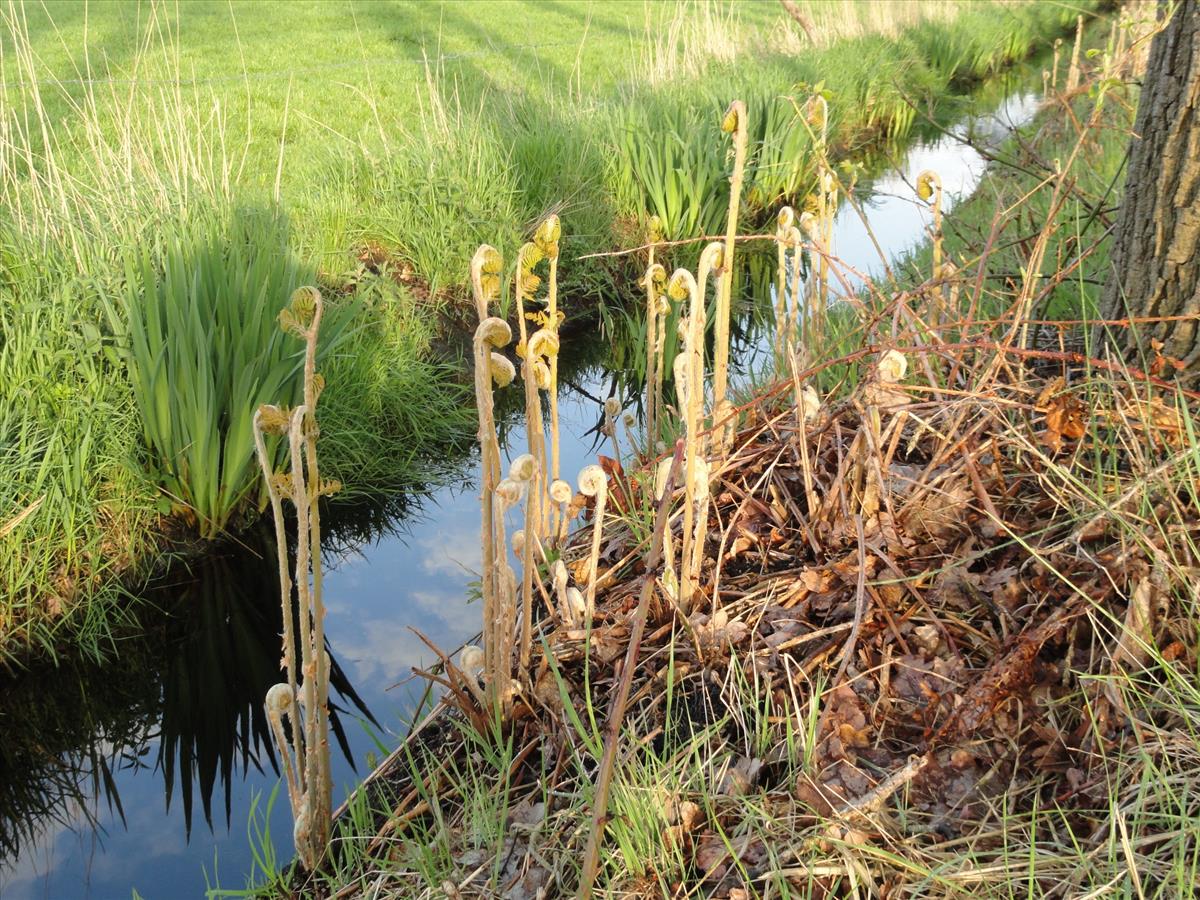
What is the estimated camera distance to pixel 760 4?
16.8m

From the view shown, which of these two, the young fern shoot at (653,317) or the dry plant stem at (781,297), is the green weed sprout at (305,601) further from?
the dry plant stem at (781,297)

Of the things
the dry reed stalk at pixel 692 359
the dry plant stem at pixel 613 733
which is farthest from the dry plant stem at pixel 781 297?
the dry plant stem at pixel 613 733

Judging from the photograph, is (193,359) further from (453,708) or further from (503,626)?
(503,626)

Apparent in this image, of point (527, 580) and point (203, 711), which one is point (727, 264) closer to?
point (527, 580)

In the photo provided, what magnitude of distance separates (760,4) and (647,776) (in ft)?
56.8

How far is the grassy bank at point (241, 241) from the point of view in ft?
10.1

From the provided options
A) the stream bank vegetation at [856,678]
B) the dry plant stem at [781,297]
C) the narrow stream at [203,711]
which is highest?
the dry plant stem at [781,297]

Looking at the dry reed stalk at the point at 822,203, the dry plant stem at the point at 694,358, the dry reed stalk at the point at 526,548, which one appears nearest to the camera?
the dry reed stalk at the point at 526,548

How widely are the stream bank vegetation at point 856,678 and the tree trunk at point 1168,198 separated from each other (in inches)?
2.9

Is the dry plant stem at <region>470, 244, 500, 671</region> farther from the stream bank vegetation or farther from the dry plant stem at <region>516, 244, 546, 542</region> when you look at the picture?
the dry plant stem at <region>516, 244, 546, 542</region>

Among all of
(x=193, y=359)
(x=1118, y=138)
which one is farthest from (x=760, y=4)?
(x=193, y=359)

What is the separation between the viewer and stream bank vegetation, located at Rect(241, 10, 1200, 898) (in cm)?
147

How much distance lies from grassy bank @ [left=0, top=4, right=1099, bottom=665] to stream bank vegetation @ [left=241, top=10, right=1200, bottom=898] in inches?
59.8

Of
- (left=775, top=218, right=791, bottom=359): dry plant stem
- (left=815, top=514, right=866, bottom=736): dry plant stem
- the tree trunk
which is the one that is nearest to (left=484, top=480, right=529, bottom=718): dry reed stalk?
(left=815, top=514, right=866, bottom=736): dry plant stem
